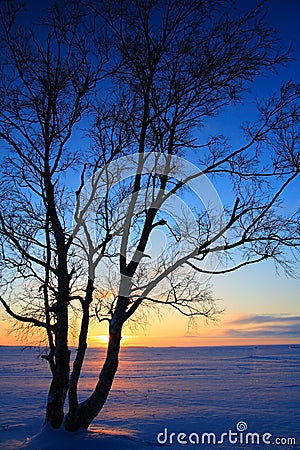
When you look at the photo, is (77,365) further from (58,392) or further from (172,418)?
(172,418)

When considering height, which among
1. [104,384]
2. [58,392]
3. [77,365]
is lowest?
[58,392]

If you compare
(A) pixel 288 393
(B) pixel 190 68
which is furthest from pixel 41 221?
(A) pixel 288 393

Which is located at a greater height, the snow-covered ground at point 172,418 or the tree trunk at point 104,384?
the tree trunk at point 104,384

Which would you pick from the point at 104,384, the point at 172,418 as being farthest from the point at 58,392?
the point at 172,418

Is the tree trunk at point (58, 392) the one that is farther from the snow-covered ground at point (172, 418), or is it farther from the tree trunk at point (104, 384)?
the tree trunk at point (104, 384)

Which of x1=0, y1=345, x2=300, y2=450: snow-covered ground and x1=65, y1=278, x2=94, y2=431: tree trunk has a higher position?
x1=65, y1=278, x2=94, y2=431: tree trunk

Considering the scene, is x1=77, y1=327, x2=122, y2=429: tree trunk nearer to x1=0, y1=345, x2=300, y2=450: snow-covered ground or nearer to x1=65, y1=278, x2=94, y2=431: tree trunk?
x1=65, y1=278, x2=94, y2=431: tree trunk

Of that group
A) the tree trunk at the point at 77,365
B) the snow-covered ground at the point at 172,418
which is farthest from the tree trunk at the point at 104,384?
the snow-covered ground at the point at 172,418

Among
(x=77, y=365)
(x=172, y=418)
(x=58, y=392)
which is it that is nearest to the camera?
(x=77, y=365)

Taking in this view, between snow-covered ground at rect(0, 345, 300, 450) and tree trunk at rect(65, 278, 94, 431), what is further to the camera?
snow-covered ground at rect(0, 345, 300, 450)

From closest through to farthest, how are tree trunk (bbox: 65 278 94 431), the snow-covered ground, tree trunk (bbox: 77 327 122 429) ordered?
tree trunk (bbox: 65 278 94 431) < tree trunk (bbox: 77 327 122 429) < the snow-covered ground

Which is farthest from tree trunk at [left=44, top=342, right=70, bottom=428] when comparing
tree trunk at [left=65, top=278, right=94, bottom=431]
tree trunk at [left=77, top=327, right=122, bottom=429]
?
tree trunk at [left=77, top=327, right=122, bottom=429]

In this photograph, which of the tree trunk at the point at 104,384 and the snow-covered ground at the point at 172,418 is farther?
the snow-covered ground at the point at 172,418

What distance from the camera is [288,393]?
65.8 feet
